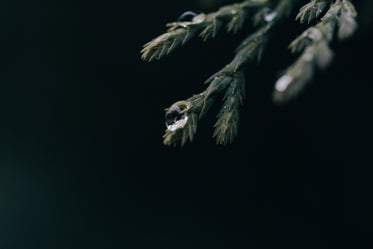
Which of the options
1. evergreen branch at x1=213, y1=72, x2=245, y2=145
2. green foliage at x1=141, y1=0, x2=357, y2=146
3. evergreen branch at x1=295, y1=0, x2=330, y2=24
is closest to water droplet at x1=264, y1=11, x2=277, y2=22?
green foliage at x1=141, y1=0, x2=357, y2=146

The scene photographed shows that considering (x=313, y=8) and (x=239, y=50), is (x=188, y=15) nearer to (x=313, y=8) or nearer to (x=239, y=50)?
(x=239, y=50)

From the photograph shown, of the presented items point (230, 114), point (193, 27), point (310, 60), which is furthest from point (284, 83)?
point (193, 27)

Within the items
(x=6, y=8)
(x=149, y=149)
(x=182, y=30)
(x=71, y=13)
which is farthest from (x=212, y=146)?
(x=6, y=8)

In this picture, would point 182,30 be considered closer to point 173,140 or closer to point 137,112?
point 173,140

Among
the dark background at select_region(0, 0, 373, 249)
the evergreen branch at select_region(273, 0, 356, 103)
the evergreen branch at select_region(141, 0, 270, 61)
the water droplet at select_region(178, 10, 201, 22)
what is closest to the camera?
the evergreen branch at select_region(273, 0, 356, 103)

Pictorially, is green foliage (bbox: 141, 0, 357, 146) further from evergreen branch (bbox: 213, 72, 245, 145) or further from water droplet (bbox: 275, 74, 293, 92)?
water droplet (bbox: 275, 74, 293, 92)

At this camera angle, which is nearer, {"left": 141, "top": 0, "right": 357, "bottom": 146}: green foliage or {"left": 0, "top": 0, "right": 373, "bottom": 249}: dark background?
{"left": 141, "top": 0, "right": 357, "bottom": 146}: green foliage
